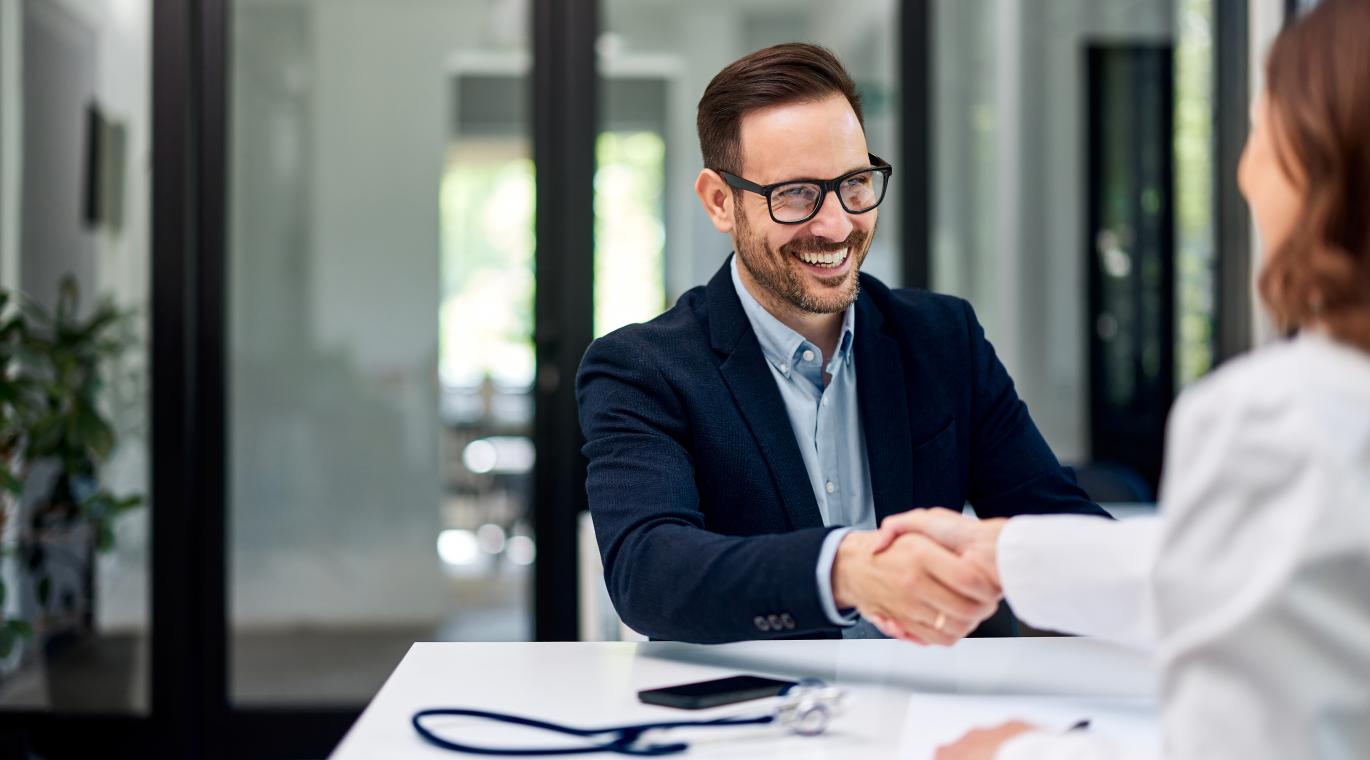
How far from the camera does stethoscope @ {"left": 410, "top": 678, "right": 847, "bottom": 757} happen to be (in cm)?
101

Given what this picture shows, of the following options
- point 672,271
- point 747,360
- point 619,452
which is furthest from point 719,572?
point 672,271

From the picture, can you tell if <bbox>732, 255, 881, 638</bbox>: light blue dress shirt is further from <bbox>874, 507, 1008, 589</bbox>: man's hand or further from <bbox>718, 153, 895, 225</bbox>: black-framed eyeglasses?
<bbox>874, 507, 1008, 589</bbox>: man's hand

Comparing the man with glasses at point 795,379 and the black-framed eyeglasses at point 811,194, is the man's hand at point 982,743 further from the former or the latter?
A: the black-framed eyeglasses at point 811,194

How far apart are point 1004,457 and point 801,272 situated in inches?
16.0

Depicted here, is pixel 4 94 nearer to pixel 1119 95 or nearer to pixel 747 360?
pixel 747 360

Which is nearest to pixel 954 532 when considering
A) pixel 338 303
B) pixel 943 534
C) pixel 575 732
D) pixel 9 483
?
pixel 943 534

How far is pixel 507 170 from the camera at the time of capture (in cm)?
352

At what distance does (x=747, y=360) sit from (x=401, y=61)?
7.13ft

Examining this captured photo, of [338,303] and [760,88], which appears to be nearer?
[760,88]

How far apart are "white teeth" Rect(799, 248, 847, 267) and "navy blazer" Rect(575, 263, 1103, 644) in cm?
11

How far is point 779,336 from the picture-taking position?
179cm

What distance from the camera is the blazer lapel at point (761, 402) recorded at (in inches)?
65.2

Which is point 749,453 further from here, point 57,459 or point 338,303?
point 57,459

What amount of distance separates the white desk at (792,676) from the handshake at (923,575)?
0.05m
